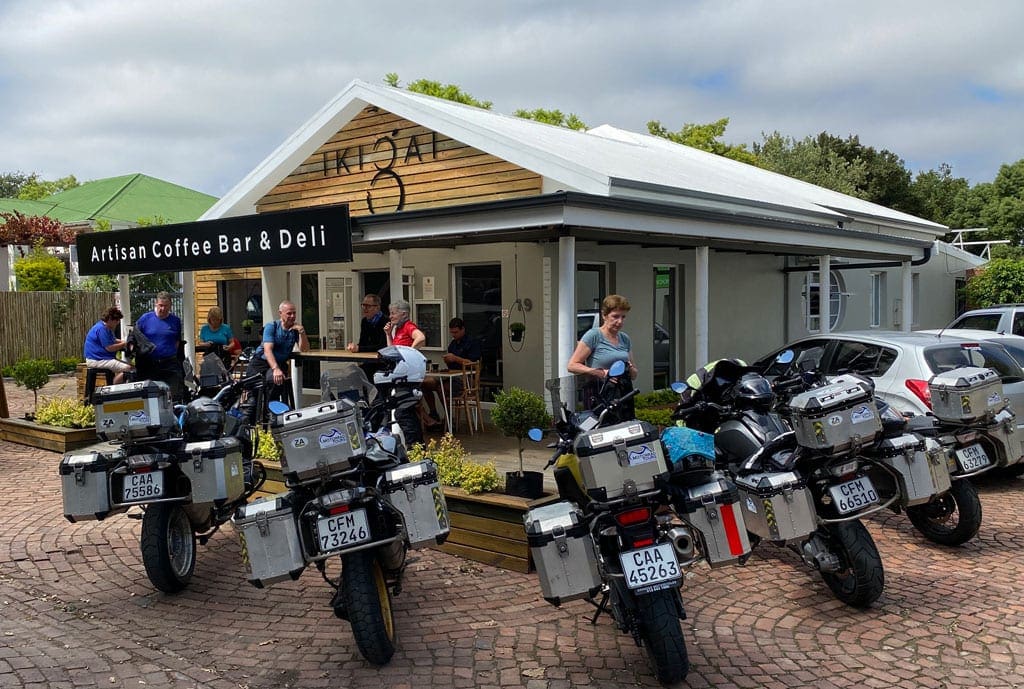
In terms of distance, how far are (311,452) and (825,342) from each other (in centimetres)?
600

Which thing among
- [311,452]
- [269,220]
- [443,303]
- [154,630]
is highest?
[269,220]

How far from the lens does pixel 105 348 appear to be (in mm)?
10781

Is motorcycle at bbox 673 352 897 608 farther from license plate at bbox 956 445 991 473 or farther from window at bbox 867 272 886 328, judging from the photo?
window at bbox 867 272 886 328

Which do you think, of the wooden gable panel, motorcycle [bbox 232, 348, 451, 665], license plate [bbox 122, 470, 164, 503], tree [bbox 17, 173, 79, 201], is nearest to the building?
the wooden gable panel

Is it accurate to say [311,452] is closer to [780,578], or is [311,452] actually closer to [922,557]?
[780,578]

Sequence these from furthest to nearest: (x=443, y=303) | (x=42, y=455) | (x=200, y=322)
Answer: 1. (x=200, y=322)
2. (x=443, y=303)
3. (x=42, y=455)

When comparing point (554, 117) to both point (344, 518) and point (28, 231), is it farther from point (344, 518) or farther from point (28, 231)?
point (344, 518)

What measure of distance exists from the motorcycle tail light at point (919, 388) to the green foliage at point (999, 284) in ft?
53.3

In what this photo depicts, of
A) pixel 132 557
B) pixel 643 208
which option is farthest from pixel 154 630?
pixel 643 208

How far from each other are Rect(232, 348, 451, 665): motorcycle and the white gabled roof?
624 centimetres

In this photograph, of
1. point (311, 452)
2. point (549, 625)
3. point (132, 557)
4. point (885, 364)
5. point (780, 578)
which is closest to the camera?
point (311, 452)

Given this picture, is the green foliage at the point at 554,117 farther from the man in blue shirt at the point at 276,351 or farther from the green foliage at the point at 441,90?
the man in blue shirt at the point at 276,351

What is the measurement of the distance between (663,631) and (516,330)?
27.3 ft

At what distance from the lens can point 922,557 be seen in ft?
19.6
